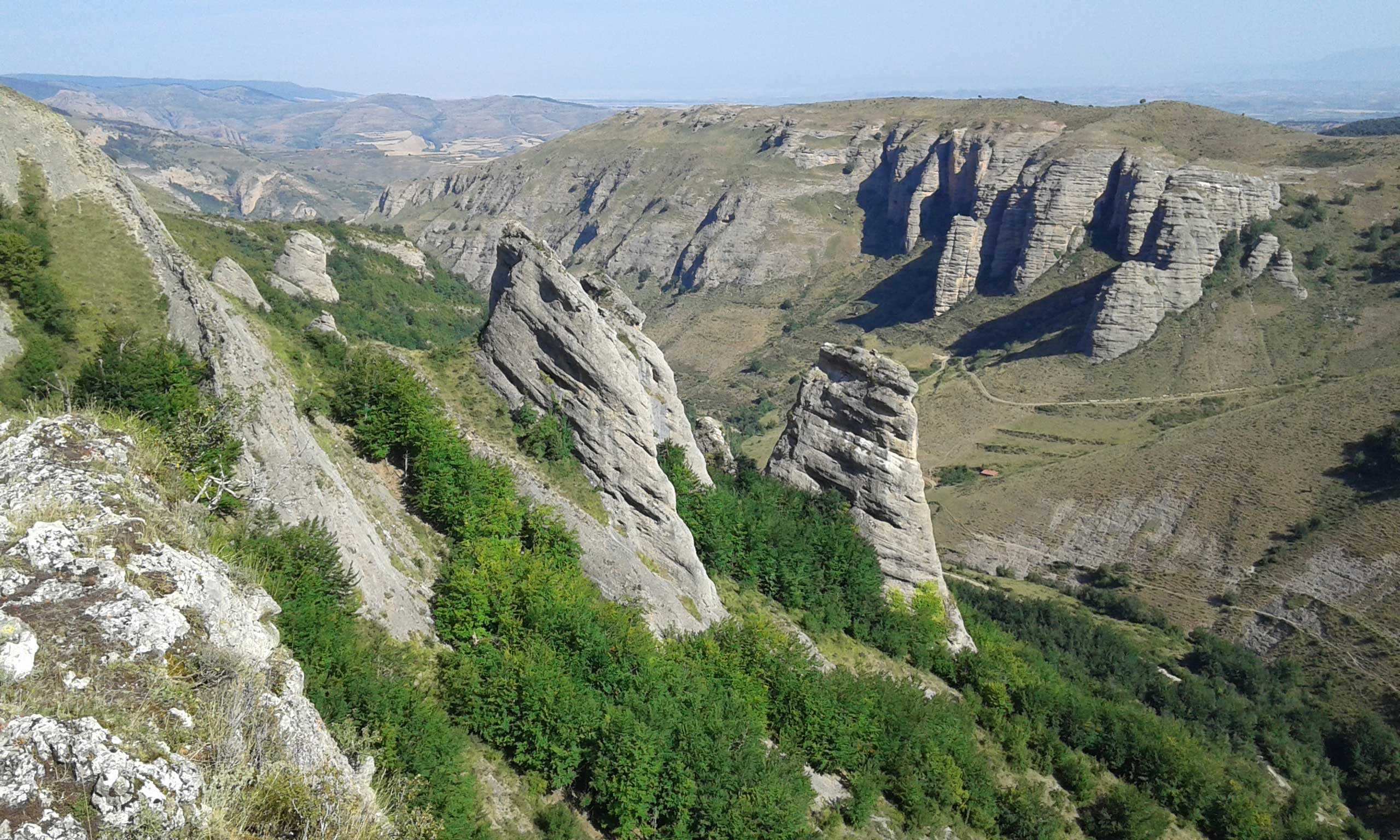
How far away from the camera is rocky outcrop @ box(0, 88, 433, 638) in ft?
59.0

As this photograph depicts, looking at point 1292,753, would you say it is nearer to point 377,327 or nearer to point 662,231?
point 377,327

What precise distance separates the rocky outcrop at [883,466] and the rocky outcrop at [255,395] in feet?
78.7

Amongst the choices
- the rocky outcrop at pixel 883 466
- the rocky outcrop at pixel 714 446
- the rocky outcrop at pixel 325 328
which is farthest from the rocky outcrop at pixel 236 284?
the rocky outcrop at pixel 883 466

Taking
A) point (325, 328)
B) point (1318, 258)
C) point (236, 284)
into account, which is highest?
point (236, 284)

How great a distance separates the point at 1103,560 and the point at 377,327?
209 ft

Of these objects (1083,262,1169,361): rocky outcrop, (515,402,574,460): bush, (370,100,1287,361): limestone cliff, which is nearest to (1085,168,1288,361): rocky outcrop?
(1083,262,1169,361): rocky outcrop

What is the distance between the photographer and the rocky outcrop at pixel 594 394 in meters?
29.1

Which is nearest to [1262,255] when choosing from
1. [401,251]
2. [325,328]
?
[401,251]

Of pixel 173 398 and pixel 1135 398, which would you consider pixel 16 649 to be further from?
pixel 1135 398

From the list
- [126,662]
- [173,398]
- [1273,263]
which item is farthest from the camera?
[1273,263]

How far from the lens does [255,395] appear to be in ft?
61.5

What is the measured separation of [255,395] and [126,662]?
41.1 ft

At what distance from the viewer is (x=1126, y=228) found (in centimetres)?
11512

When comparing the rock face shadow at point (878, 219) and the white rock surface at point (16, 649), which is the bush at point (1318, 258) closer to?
the rock face shadow at point (878, 219)
